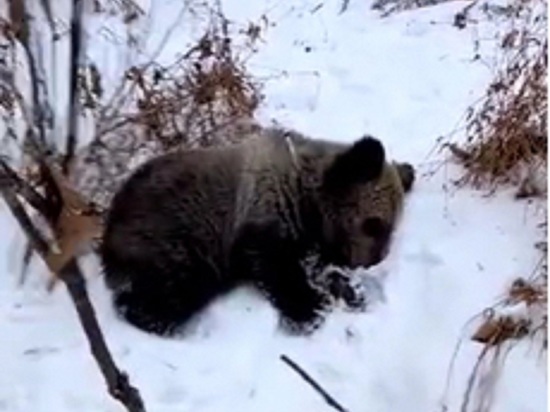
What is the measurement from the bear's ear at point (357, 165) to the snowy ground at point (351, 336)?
0.30 meters

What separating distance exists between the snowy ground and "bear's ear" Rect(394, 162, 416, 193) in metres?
0.06

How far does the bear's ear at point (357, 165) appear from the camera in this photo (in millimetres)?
3797

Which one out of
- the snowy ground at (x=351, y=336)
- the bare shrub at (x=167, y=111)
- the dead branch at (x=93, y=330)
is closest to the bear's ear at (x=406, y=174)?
the snowy ground at (x=351, y=336)

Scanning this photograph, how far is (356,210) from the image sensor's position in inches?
154

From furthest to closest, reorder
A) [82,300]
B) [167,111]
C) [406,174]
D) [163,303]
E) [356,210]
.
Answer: [167,111], [406,174], [356,210], [163,303], [82,300]

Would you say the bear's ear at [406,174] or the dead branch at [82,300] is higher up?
the dead branch at [82,300]

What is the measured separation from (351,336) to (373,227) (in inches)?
13.8

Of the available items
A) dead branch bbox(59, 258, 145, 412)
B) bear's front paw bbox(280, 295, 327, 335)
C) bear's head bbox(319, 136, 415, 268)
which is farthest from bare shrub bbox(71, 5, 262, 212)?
dead branch bbox(59, 258, 145, 412)

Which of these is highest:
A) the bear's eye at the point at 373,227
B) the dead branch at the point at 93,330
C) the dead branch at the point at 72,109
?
the dead branch at the point at 93,330

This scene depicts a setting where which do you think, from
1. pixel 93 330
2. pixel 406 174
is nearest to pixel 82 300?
pixel 93 330

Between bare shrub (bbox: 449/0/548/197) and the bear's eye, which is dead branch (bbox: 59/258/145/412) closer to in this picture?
the bear's eye

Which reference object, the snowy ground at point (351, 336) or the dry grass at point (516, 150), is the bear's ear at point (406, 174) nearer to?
the snowy ground at point (351, 336)

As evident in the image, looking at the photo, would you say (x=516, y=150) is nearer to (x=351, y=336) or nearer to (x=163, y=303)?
(x=351, y=336)

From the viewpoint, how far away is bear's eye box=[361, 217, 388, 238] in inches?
154
